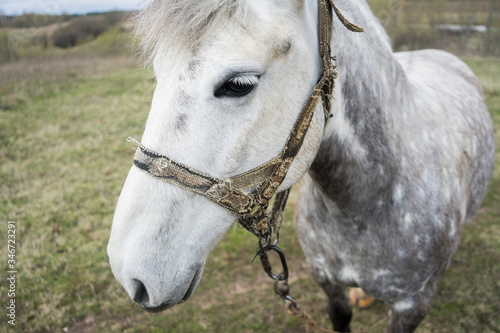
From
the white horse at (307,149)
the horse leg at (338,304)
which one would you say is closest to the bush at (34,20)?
the white horse at (307,149)

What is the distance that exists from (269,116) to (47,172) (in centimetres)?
581

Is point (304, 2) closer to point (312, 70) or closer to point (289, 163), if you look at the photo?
point (312, 70)

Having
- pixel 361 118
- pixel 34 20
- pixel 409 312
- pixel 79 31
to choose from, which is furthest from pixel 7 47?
pixel 409 312

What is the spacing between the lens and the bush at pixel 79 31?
10.4 metres

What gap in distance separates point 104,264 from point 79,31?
10104 millimetres

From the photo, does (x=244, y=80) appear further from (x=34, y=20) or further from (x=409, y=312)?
(x=34, y=20)

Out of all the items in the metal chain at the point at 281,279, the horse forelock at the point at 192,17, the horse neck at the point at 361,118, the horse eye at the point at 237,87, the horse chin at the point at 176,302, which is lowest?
the metal chain at the point at 281,279

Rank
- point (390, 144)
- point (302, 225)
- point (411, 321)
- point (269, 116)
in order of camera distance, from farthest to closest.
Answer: point (302, 225) < point (411, 321) < point (390, 144) < point (269, 116)

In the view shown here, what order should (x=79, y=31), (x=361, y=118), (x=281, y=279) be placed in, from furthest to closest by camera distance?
1. (x=79, y=31)
2. (x=281, y=279)
3. (x=361, y=118)

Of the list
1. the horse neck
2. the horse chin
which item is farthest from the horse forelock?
the horse chin

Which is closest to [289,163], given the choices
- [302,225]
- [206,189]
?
[206,189]

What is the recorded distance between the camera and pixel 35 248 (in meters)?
4.05

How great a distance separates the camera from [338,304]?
8.49 feet

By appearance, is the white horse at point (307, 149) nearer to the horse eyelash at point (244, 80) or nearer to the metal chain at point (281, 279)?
the horse eyelash at point (244, 80)
